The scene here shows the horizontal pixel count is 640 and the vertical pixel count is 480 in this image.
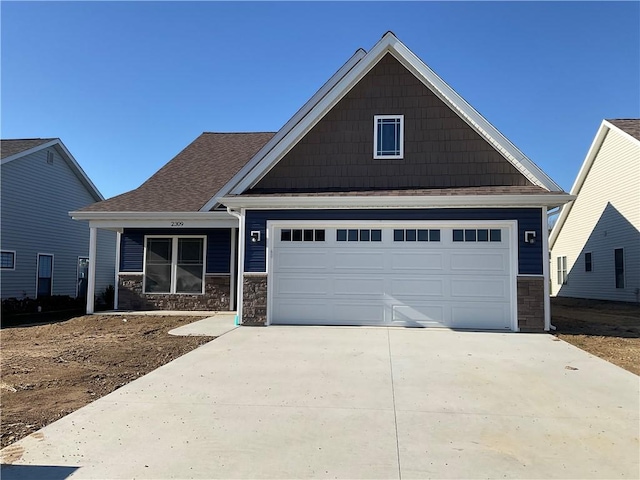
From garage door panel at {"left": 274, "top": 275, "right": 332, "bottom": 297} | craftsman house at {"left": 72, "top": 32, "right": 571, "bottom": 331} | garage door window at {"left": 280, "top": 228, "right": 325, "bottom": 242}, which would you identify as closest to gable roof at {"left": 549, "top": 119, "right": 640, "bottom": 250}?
craftsman house at {"left": 72, "top": 32, "right": 571, "bottom": 331}

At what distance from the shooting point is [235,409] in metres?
5.31

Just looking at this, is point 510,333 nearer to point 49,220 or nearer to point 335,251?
point 335,251

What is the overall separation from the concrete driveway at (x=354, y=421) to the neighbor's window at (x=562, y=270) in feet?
61.5

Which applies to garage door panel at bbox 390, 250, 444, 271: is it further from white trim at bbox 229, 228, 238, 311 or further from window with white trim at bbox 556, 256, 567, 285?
window with white trim at bbox 556, 256, 567, 285

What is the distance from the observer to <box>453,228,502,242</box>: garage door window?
1078 cm

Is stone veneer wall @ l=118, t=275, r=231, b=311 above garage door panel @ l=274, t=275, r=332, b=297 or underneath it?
underneath

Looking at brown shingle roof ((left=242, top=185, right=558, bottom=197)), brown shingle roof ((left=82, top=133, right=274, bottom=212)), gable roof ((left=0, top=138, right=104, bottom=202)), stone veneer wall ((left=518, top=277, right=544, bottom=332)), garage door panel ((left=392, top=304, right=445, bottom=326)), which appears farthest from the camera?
gable roof ((left=0, top=138, right=104, bottom=202))

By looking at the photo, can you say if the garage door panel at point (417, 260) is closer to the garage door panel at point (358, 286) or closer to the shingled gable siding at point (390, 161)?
the garage door panel at point (358, 286)

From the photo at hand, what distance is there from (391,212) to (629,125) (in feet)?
46.8

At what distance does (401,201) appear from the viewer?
10.8 meters

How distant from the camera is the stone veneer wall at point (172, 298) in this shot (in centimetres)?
1484

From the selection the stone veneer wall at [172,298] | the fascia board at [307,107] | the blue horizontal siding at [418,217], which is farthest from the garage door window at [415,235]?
the stone veneer wall at [172,298]

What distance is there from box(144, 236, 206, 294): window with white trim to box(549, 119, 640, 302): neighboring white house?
16079mm

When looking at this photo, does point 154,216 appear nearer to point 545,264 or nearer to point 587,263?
point 545,264
